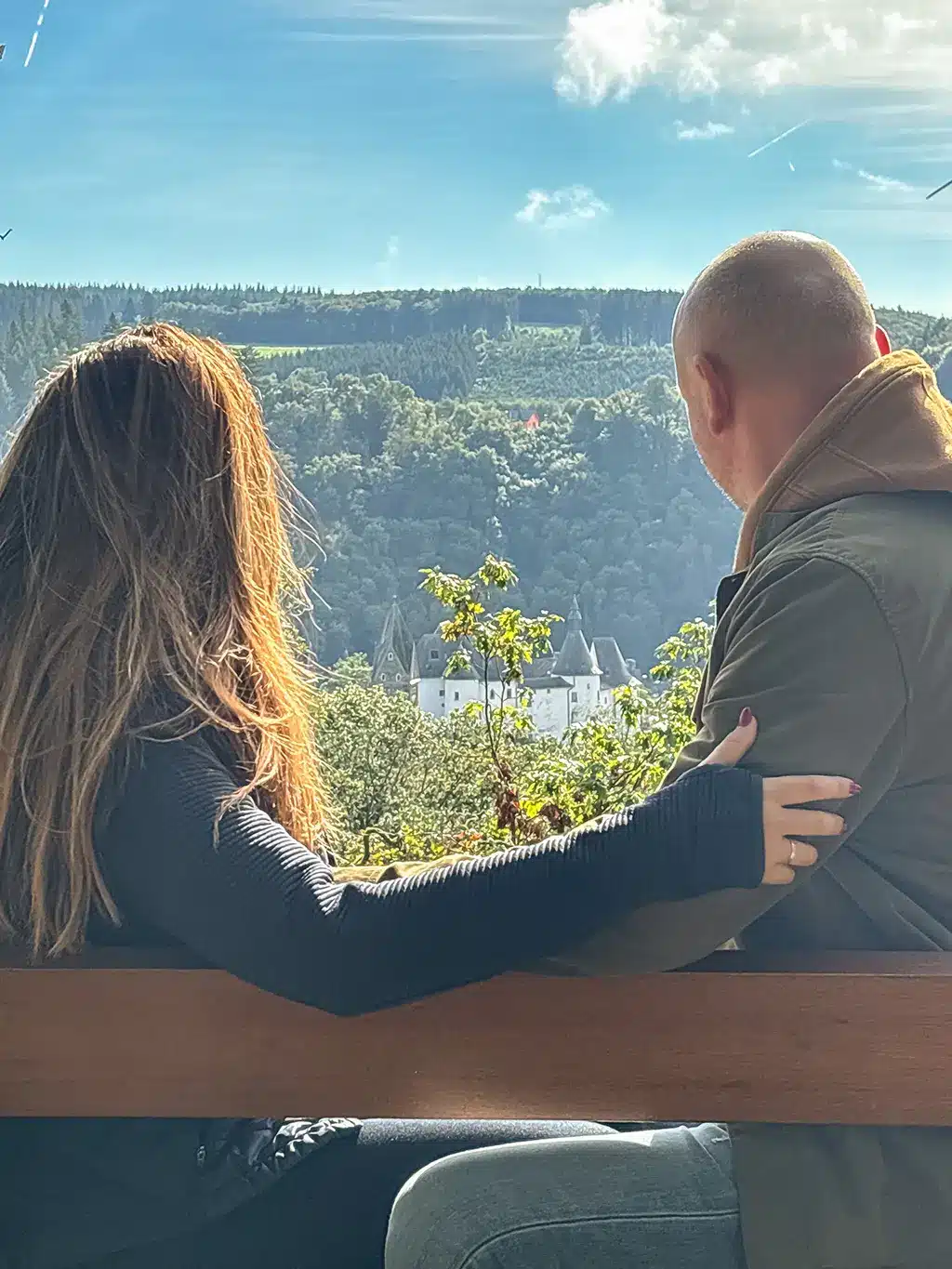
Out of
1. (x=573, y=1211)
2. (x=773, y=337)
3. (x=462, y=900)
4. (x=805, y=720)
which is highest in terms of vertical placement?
(x=773, y=337)

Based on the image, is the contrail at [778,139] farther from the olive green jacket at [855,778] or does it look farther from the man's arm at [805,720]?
the man's arm at [805,720]

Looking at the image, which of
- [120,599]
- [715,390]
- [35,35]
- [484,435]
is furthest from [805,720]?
[35,35]

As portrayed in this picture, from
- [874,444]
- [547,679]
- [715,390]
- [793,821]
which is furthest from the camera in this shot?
[547,679]

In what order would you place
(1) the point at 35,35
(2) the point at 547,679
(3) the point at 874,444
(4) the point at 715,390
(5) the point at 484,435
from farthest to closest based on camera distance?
(2) the point at 547,679
(5) the point at 484,435
(1) the point at 35,35
(4) the point at 715,390
(3) the point at 874,444

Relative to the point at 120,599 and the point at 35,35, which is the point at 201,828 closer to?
the point at 120,599

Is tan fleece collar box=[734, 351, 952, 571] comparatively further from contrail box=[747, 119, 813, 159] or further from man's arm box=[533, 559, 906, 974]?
contrail box=[747, 119, 813, 159]

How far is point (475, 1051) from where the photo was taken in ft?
2.66

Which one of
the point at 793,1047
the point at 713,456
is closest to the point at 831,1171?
the point at 793,1047

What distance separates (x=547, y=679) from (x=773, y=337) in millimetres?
1301

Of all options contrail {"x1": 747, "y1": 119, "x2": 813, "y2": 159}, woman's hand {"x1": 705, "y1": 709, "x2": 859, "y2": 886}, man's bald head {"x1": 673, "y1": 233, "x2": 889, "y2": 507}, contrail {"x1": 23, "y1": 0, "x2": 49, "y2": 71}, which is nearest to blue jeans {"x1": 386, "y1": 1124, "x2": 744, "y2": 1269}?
woman's hand {"x1": 705, "y1": 709, "x2": 859, "y2": 886}

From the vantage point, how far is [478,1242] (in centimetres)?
86

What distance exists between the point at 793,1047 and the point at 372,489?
1304mm

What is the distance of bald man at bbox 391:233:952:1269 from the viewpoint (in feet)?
2.65

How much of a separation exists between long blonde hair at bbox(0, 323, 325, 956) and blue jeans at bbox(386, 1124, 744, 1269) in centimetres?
29
